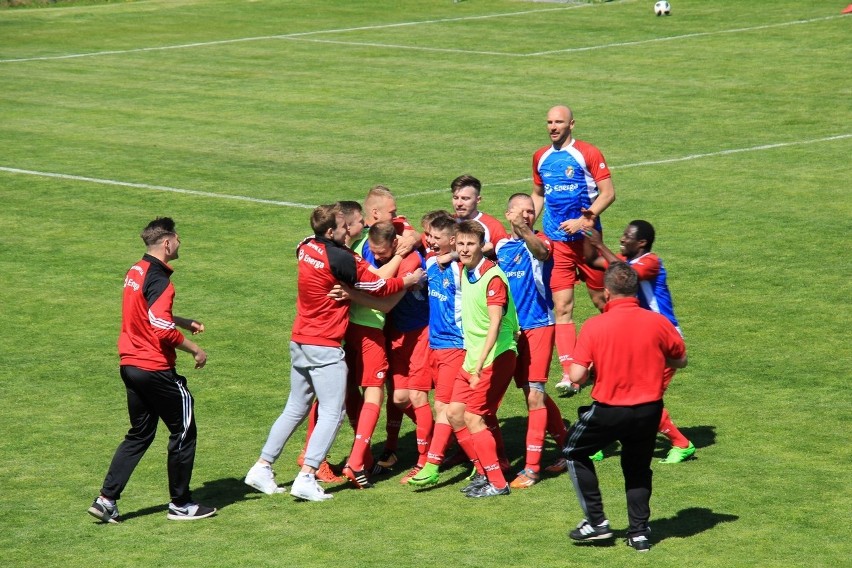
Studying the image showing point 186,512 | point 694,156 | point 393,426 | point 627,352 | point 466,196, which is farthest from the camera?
point 694,156

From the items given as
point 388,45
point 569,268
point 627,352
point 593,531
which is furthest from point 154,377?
point 388,45

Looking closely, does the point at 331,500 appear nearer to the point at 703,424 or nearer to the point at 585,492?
the point at 585,492

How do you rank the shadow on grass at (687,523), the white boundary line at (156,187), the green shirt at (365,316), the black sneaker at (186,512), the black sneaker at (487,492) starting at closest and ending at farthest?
the shadow on grass at (687,523)
the black sneaker at (186,512)
the black sneaker at (487,492)
the green shirt at (365,316)
the white boundary line at (156,187)

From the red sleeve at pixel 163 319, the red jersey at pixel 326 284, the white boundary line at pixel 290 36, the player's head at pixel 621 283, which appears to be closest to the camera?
the player's head at pixel 621 283

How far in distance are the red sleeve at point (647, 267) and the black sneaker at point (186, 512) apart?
13.2 ft

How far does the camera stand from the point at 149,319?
32.2ft

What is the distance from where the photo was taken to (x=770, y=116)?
27.0 metres

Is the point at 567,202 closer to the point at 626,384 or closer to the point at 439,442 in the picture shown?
the point at 439,442

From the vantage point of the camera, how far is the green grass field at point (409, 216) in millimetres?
9883

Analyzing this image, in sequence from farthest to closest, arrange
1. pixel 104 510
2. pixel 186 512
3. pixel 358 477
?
pixel 358 477 → pixel 186 512 → pixel 104 510

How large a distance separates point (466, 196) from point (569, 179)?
2.52m

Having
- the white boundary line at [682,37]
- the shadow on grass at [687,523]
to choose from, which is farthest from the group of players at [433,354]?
the white boundary line at [682,37]

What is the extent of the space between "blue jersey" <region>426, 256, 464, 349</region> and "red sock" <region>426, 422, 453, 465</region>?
0.67 m

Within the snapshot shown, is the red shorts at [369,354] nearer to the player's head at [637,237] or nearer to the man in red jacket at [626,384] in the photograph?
the player's head at [637,237]
